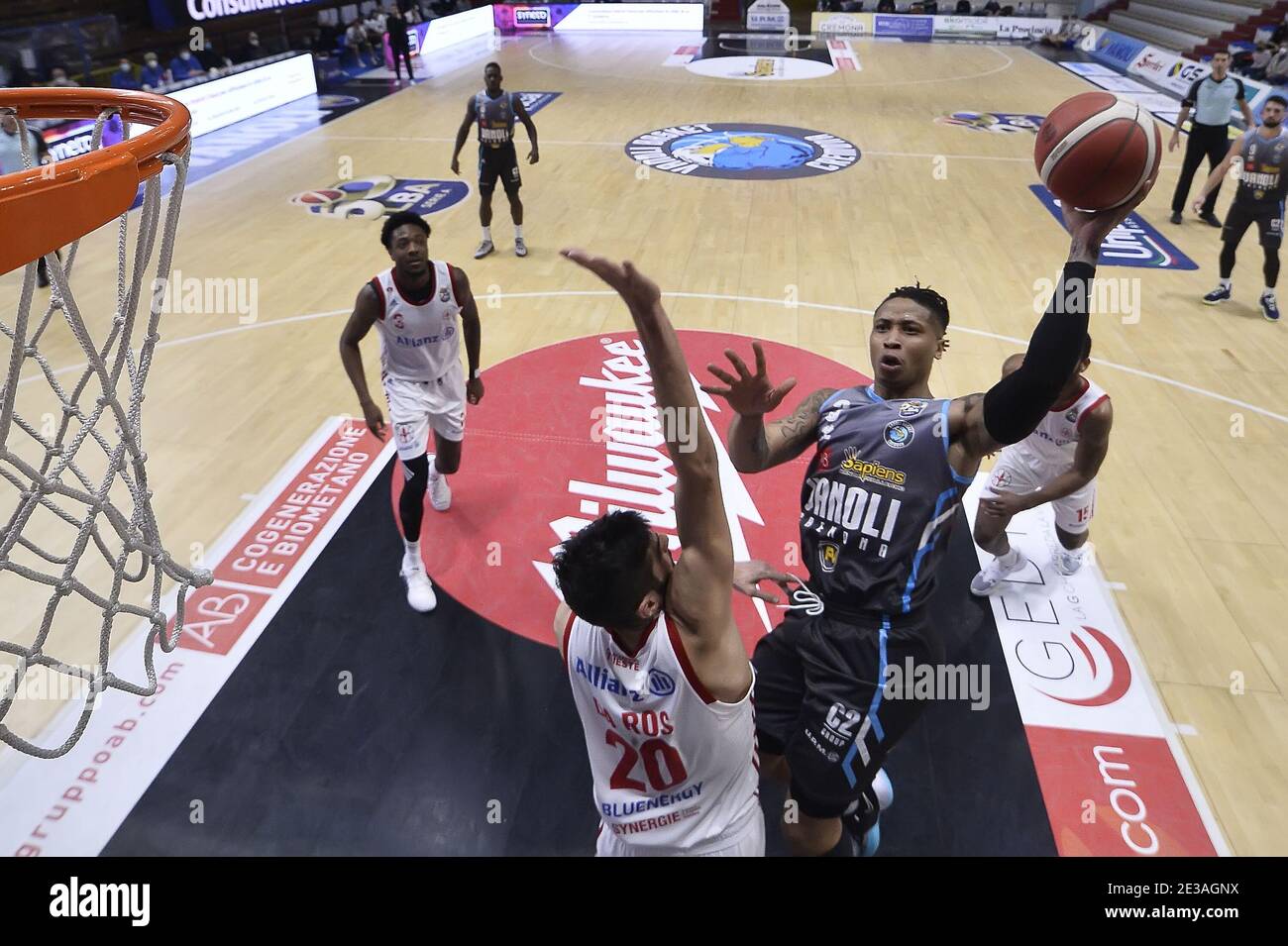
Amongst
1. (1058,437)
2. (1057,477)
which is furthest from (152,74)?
(1057,477)

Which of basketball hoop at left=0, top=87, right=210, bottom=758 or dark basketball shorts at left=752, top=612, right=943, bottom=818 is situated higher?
basketball hoop at left=0, top=87, right=210, bottom=758

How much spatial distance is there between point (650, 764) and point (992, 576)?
295cm

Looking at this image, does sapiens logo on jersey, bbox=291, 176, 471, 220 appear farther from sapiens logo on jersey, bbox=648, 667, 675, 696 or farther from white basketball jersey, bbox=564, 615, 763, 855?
sapiens logo on jersey, bbox=648, 667, 675, 696

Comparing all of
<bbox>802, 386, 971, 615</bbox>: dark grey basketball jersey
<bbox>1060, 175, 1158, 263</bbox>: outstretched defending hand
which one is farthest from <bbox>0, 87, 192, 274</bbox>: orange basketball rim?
<bbox>1060, 175, 1158, 263</bbox>: outstretched defending hand

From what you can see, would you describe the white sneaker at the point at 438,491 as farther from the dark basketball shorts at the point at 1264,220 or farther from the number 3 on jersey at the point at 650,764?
the dark basketball shorts at the point at 1264,220

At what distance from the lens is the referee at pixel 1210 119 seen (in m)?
9.42

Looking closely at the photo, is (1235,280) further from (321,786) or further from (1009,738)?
(321,786)

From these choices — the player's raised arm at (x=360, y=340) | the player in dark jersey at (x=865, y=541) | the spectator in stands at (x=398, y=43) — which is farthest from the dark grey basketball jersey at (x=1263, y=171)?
the spectator in stands at (x=398, y=43)

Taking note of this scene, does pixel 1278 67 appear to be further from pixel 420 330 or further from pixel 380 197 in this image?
pixel 420 330

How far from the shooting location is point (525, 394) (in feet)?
21.0

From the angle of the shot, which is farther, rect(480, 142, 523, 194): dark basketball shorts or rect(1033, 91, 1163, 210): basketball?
rect(480, 142, 523, 194): dark basketball shorts

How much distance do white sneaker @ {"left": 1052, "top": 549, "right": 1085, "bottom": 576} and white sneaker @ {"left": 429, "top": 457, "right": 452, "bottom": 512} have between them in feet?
11.8

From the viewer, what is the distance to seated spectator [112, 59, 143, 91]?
566 inches

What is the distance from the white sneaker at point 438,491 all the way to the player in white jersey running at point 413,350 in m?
0.53
